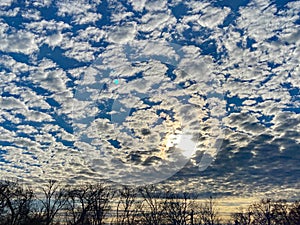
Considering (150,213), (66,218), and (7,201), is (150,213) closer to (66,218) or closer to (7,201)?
(66,218)

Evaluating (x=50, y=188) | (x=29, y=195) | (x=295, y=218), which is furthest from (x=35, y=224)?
(x=295, y=218)

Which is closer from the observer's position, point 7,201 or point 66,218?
point 7,201

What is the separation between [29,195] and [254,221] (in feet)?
274

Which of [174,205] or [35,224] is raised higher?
[174,205]

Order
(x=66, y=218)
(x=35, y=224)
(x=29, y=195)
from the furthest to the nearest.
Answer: (x=66, y=218), (x=29, y=195), (x=35, y=224)

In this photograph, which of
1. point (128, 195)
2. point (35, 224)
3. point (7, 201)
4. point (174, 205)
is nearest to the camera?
point (7, 201)

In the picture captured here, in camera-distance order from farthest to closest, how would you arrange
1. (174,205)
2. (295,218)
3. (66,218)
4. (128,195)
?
(174,205) → (295,218) → (128,195) → (66,218)

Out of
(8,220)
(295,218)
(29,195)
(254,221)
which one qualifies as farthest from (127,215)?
(254,221)

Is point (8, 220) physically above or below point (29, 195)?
below

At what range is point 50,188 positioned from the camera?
65.1 meters

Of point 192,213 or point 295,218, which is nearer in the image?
point 295,218

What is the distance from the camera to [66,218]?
69.6 m

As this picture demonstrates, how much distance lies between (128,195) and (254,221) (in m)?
59.5

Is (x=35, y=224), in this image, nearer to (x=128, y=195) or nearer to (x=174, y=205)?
(x=128, y=195)
